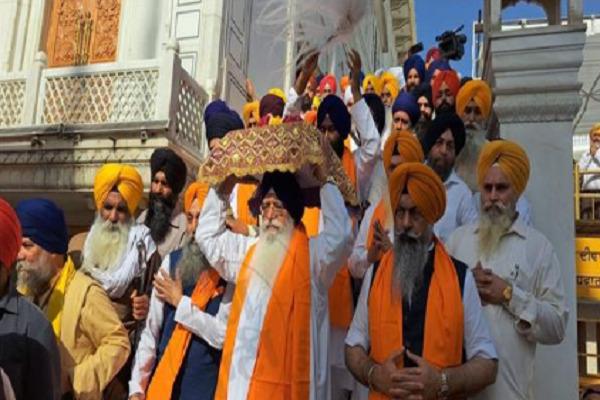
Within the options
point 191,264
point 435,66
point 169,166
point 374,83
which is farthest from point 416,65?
point 191,264

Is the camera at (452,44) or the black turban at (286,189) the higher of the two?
the camera at (452,44)

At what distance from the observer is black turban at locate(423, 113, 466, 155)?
13.8 ft

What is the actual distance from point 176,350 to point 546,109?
8.66ft

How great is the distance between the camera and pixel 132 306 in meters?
3.61

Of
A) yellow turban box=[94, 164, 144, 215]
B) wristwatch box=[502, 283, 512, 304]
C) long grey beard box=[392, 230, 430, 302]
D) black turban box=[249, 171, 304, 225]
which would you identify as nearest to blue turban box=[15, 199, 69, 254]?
black turban box=[249, 171, 304, 225]

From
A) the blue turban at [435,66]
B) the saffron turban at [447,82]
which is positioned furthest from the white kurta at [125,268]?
the blue turban at [435,66]

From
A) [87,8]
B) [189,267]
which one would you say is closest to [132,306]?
[189,267]

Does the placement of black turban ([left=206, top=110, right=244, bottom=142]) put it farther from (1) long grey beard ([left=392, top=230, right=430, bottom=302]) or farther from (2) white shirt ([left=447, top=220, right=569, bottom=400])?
(2) white shirt ([left=447, top=220, right=569, bottom=400])

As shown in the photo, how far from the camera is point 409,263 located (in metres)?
2.67

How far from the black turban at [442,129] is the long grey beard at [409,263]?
1610 mm

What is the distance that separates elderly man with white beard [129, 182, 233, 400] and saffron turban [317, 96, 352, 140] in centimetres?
121

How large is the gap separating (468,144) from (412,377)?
2.53 meters

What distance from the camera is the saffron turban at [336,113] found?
13.0ft

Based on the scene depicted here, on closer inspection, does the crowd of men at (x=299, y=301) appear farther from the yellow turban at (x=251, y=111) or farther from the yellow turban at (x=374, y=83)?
the yellow turban at (x=374, y=83)
